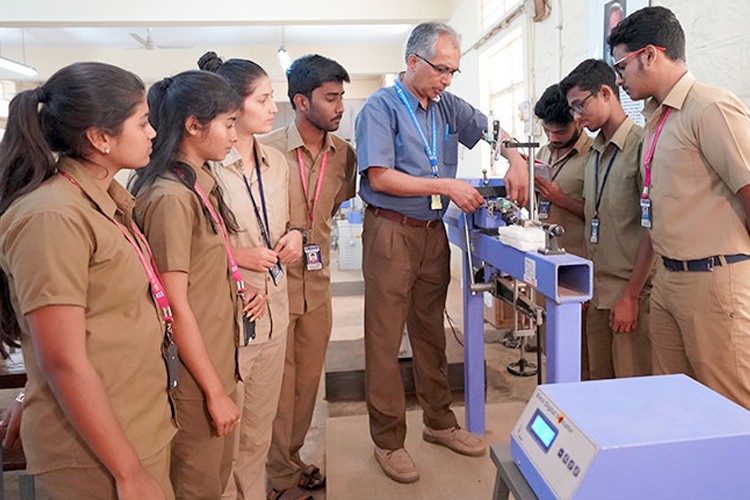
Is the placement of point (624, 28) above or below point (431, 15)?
below

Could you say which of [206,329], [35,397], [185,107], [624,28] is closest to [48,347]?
[35,397]

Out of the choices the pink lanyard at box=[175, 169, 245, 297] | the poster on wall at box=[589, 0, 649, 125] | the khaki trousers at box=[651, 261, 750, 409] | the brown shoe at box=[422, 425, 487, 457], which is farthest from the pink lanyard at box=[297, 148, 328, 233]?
the poster on wall at box=[589, 0, 649, 125]

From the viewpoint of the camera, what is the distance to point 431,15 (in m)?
6.22

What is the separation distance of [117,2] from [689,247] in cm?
624

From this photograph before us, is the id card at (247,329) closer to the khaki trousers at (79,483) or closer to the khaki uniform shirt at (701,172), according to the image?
the khaki trousers at (79,483)

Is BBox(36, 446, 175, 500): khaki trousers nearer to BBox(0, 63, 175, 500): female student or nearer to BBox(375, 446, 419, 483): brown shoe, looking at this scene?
BBox(0, 63, 175, 500): female student

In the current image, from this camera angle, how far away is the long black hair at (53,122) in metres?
0.99

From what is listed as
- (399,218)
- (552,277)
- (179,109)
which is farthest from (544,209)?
(179,109)

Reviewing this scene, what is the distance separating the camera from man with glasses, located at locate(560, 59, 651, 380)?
2107mm

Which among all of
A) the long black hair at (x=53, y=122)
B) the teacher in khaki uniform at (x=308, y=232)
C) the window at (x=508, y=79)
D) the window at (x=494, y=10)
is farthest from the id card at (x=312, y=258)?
the window at (x=494, y=10)

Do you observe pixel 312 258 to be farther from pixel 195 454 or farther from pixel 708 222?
pixel 708 222

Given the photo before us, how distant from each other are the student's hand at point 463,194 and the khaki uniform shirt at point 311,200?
1.61ft

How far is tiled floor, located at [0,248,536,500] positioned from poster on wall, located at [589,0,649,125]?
1572 mm

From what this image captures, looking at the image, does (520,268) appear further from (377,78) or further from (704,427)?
(377,78)
